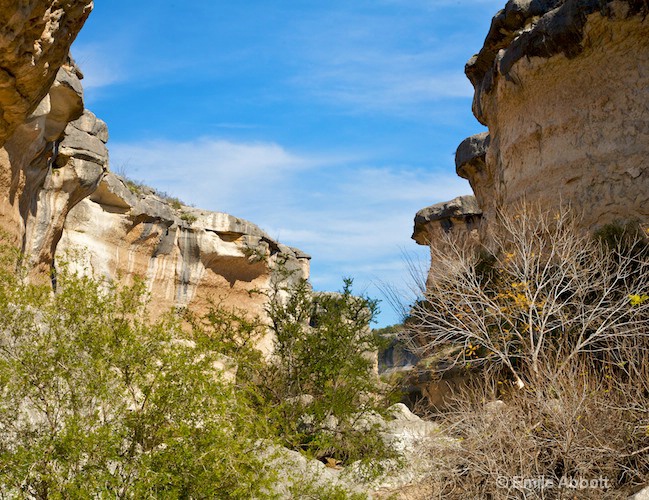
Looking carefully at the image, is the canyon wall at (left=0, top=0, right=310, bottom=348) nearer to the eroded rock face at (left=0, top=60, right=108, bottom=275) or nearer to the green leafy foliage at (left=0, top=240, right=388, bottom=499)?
the eroded rock face at (left=0, top=60, right=108, bottom=275)

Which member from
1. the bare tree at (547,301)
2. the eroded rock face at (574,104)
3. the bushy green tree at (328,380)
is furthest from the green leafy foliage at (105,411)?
the eroded rock face at (574,104)

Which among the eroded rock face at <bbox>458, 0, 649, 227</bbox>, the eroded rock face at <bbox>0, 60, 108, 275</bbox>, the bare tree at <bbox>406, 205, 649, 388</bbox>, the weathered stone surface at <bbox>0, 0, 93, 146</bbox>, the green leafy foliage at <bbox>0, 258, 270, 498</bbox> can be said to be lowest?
the green leafy foliage at <bbox>0, 258, 270, 498</bbox>

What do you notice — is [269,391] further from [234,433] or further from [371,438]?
[234,433]

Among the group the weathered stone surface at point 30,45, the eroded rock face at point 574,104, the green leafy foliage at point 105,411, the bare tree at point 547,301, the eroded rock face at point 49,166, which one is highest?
the eroded rock face at point 574,104

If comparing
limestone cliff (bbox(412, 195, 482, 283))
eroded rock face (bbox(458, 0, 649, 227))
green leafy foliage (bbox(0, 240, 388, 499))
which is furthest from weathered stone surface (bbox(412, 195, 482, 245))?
green leafy foliage (bbox(0, 240, 388, 499))

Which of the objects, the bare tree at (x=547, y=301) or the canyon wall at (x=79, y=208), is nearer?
the canyon wall at (x=79, y=208)

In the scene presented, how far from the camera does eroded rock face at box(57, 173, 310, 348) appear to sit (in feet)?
65.7

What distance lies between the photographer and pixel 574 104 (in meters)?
15.5

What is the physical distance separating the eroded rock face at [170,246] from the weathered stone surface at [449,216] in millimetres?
5611

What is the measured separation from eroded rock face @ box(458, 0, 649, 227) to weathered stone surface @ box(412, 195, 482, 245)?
29.5ft

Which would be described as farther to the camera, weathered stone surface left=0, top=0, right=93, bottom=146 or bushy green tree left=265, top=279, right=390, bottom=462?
bushy green tree left=265, top=279, right=390, bottom=462

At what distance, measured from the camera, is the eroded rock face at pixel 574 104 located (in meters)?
14.3

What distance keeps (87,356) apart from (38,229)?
9261 mm

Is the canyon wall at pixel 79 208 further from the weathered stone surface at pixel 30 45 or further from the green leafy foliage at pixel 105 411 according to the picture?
the green leafy foliage at pixel 105 411
